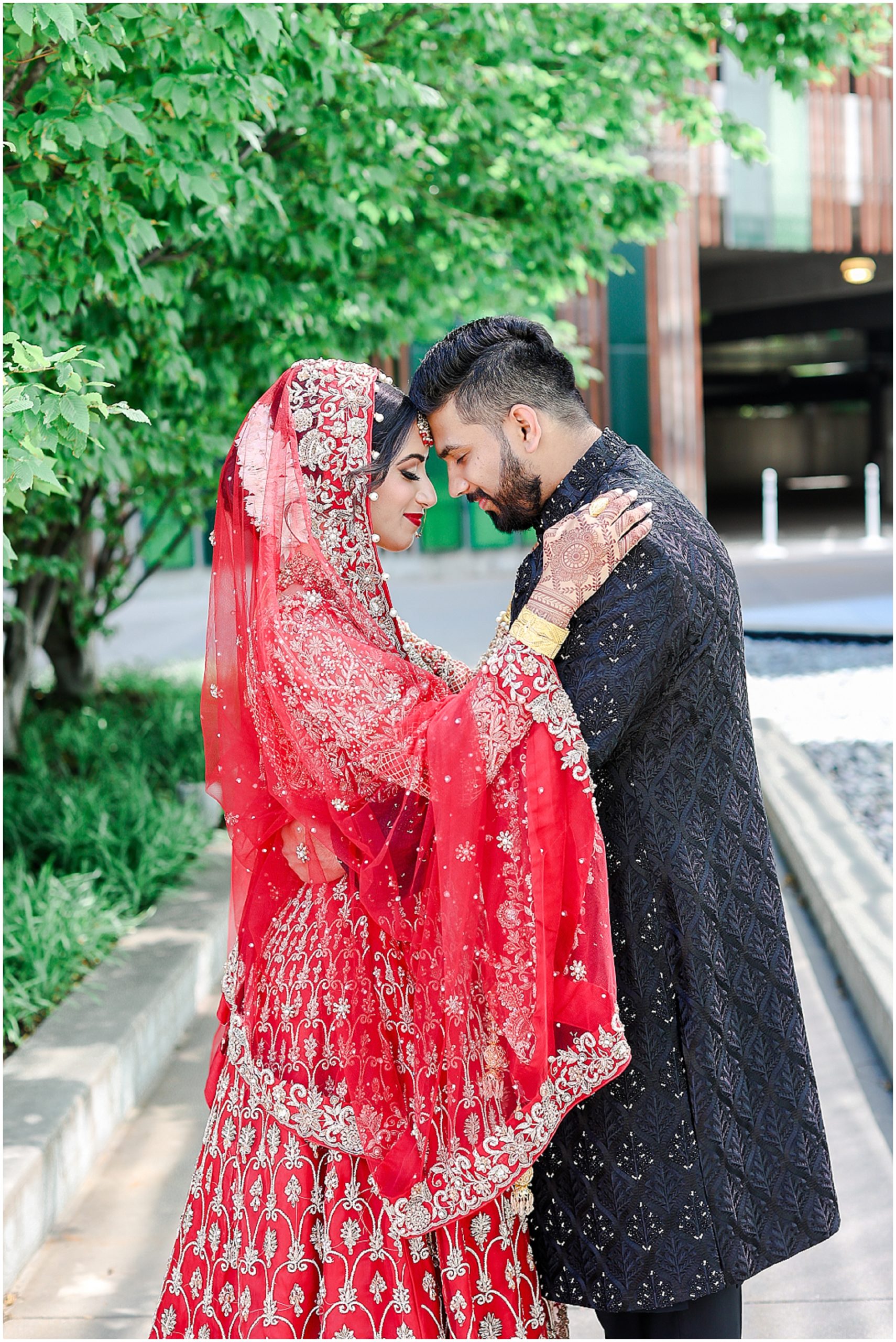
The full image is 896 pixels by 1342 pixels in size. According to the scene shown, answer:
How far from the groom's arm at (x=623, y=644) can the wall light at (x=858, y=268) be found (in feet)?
61.4

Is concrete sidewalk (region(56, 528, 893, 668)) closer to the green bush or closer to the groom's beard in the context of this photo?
the green bush

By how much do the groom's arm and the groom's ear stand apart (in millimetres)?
257

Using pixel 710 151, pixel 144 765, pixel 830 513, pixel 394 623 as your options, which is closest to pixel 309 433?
pixel 394 623

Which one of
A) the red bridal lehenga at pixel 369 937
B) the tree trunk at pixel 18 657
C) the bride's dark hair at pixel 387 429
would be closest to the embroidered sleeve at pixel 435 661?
the red bridal lehenga at pixel 369 937

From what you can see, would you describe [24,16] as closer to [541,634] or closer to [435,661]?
[435,661]

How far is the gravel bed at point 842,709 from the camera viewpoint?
251 inches

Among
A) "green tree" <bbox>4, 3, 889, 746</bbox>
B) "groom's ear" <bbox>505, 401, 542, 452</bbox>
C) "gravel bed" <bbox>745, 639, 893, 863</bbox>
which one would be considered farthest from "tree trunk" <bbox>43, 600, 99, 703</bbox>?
"groom's ear" <bbox>505, 401, 542, 452</bbox>

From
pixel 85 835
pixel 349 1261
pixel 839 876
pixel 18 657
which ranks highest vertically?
pixel 18 657

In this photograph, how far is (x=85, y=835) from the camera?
4.95 metres

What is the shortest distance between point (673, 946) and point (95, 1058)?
2078 millimetres

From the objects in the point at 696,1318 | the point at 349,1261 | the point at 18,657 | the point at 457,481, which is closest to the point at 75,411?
the point at 457,481

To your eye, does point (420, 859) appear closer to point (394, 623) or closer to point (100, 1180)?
point (394, 623)

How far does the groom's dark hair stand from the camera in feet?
6.35

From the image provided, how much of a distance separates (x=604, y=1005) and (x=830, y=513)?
26.7 meters
